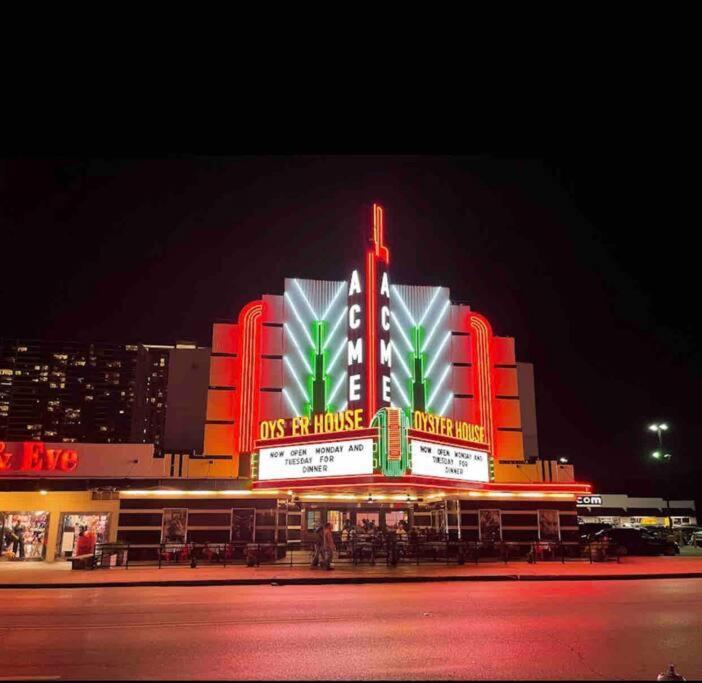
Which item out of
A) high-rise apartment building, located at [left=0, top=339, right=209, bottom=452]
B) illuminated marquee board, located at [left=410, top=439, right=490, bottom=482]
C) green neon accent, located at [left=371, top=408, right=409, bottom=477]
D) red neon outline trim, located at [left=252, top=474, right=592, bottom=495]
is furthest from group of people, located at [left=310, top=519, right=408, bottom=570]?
high-rise apartment building, located at [left=0, top=339, right=209, bottom=452]

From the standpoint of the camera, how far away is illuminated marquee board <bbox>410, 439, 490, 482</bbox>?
2683cm

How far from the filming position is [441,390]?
3638 cm

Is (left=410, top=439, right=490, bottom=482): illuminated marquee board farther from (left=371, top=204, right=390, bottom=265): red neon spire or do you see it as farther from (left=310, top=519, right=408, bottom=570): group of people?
(left=371, top=204, right=390, bottom=265): red neon spire

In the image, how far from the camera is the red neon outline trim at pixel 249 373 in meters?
34.4

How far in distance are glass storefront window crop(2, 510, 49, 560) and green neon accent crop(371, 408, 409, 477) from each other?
51.8 ft

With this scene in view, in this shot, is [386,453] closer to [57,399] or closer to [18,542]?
[18,542]

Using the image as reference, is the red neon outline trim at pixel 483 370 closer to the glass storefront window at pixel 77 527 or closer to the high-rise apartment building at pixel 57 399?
the glass storefront window at pixel 77 527

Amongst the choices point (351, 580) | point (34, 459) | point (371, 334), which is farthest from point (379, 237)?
point (34, 459)

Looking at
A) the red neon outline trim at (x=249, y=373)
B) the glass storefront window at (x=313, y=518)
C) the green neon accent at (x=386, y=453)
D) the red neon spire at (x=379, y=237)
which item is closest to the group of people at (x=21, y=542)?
the red neon outline trim at (x=249, y=373)

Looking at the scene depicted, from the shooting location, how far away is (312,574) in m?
22.3

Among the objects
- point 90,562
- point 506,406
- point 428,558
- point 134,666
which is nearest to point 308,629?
point 134,666

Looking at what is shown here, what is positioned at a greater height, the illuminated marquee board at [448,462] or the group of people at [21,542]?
the illuminated marquee board at [448,462]

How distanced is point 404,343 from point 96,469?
16918 mm

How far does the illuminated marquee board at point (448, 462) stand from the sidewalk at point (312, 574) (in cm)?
375
